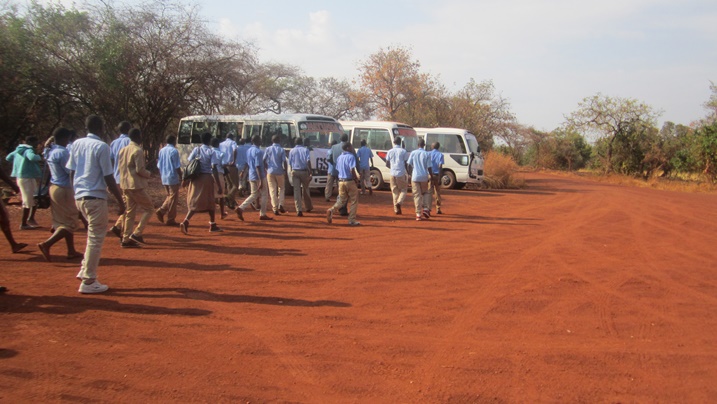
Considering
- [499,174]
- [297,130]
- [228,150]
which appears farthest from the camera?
[499,174]

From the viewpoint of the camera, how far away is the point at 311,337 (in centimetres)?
487

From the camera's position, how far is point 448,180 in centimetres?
2181

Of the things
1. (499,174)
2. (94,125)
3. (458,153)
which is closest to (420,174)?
(94,125)

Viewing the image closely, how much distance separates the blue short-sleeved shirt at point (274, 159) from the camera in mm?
12094

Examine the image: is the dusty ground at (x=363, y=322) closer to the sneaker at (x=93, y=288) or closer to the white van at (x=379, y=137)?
the sneaker at (x=93, y=288)

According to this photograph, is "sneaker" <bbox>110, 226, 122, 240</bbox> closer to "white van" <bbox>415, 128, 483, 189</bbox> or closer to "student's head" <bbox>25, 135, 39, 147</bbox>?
"student's head" <bbox>25, 135, 39, 147</bbox>

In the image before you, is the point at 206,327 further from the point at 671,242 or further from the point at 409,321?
the point at 671,242

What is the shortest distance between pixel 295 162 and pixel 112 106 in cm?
784

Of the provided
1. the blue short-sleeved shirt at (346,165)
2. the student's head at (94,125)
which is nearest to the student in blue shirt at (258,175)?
the blue short-sleeved shirt at (346,165)

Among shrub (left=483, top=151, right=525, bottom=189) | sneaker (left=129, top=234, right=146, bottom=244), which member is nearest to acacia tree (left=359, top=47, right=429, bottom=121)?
shrub (left=483, top=151, right=525, bottom=189)

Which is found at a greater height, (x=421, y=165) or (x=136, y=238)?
(x=421, y=165)

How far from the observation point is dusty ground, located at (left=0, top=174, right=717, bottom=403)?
13.0 feet

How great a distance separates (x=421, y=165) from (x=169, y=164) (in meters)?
5.46

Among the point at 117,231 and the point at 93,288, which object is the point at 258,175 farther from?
the point at 93,288
